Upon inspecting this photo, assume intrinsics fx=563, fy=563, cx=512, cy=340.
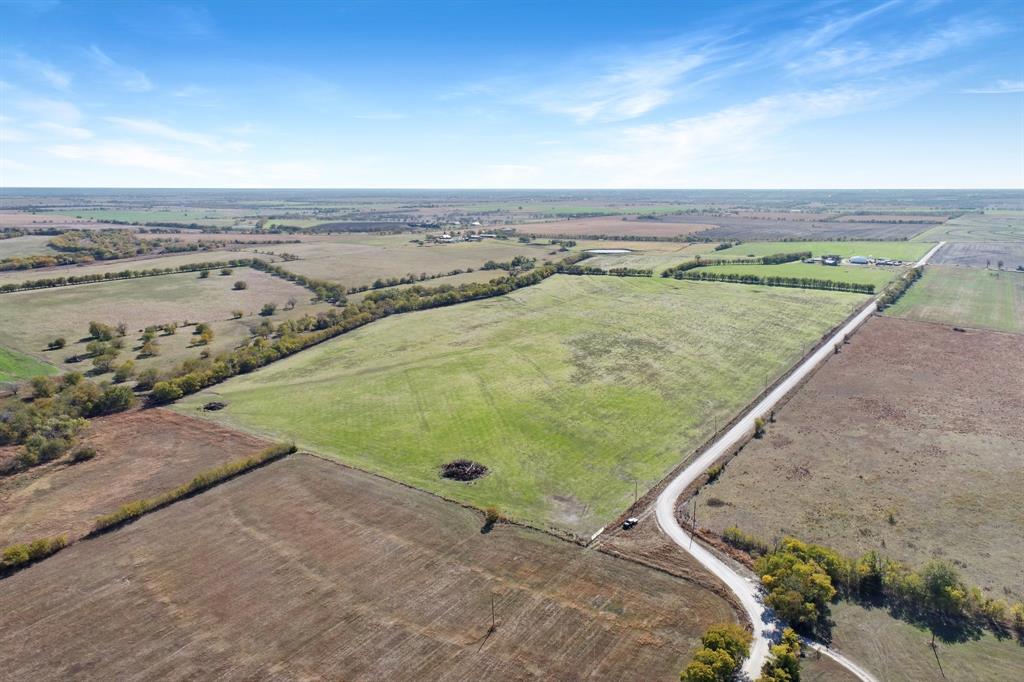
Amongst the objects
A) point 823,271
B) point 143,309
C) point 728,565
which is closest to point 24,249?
point 143,309

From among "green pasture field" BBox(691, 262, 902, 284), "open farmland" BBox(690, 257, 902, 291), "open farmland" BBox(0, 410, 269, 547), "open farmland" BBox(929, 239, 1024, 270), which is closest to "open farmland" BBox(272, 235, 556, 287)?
"open farmland" BBox(690, 257, 902, 291)

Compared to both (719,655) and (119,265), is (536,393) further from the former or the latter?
(119,265)

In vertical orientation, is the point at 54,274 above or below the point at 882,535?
above

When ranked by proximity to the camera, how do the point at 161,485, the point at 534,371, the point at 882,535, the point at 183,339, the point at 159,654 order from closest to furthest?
the point at 159,654 → the point at 882,535 → the point at 161,485 → the point at 534,371 → the point at 183,339

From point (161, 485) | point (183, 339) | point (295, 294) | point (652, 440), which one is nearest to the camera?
point (161, 485)

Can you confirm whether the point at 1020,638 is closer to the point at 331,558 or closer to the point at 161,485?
the point at 331,558

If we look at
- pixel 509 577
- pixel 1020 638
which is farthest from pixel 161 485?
pixel 1020 638

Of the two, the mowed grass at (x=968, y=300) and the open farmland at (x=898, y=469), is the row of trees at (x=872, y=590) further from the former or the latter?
the mowed grass at (x=968, y=300)
